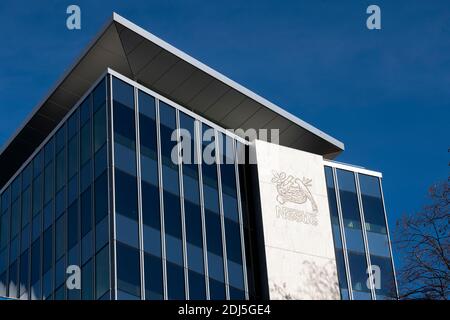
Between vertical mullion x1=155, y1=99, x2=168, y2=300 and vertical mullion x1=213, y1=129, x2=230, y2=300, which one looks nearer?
vertical mullion x1=155, y1=99, x2=168, y2=300

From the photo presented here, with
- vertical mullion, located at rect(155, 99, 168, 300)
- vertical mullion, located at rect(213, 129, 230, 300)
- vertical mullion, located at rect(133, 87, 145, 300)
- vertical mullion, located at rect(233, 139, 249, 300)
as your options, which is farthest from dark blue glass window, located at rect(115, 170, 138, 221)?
vertical mullion, located at rect(233, 139, 249, 300)

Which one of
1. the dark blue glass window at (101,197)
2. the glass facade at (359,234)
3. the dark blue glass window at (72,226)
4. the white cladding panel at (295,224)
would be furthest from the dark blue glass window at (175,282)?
the glass facade at (359,234)

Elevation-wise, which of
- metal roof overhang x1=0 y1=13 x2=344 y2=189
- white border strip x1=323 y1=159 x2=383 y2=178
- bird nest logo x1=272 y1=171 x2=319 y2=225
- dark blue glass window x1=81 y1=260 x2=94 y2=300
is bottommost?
dark blue glass window x1=81 y1=260 x2=94 y2=300

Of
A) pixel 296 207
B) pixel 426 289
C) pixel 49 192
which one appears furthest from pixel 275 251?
pixel 426 289

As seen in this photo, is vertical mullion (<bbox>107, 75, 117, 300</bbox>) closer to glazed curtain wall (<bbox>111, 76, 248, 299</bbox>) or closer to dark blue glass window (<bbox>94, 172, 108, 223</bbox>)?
glazed curtain wall (<bbox>111, 76, 248, 299</bbox>)

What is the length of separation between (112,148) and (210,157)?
19.6 feet

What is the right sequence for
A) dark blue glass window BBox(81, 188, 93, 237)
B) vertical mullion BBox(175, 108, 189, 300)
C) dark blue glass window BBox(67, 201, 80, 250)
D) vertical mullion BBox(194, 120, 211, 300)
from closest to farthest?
dark blue glass window BBox(81, 188, 93, 237)
vertical mullion BBox(175, 108, 189, 300)
dark blue glass window BBox(67, 201, 80, 250)
vertical mullion BBox(194, 120, 211, 300)

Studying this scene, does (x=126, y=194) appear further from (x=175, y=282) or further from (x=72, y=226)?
(x=175, y=282)

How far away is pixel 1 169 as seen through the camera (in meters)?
51.2

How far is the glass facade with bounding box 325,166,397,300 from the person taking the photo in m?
46.8

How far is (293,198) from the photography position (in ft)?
150

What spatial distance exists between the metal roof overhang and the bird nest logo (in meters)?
4.14


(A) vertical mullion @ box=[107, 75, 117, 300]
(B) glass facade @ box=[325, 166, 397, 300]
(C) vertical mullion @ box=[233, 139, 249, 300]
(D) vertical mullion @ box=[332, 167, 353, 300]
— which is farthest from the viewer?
(B) glass facade @ box=[325, 166, 397, 300]

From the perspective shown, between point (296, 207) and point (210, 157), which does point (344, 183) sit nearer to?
point (296, 207)
